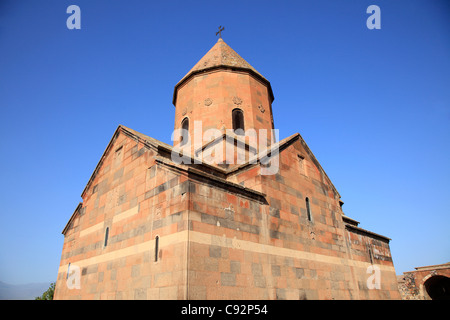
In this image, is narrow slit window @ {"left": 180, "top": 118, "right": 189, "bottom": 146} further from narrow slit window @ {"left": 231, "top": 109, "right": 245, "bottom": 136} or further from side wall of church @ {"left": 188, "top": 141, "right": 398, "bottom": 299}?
side wall of church @ {"left": 188, "top": 141, "right": 398, "bottom": 299}

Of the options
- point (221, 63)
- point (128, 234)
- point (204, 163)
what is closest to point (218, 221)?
point (204, 163)

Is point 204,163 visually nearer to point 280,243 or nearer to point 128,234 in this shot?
point 128,234

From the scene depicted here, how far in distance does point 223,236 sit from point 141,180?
2790 mm

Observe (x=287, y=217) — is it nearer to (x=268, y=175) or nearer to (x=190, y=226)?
(x=268, y=175)

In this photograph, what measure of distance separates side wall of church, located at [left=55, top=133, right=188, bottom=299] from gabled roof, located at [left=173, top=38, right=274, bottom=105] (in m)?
5.41

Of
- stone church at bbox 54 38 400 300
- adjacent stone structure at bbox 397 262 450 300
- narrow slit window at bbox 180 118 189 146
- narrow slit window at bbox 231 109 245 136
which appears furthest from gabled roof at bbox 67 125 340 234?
adjacent stone structure at bbox 397 262 450 300

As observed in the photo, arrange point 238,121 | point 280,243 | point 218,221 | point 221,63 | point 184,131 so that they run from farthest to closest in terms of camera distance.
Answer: point 221,63, point 184,131, point 238,121, point 280,243, point 218,221

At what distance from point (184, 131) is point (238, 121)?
247 cm

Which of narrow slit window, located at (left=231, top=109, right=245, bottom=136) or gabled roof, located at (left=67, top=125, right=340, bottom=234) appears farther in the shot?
narrow slit window, located at (left=231, top=109, right=245, bottom=136)

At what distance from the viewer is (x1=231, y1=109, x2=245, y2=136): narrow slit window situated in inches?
473

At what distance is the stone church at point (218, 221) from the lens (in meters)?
6.30

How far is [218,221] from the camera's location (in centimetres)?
670

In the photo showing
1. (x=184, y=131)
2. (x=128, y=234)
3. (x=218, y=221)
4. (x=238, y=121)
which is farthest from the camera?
(x=184, y=131)
